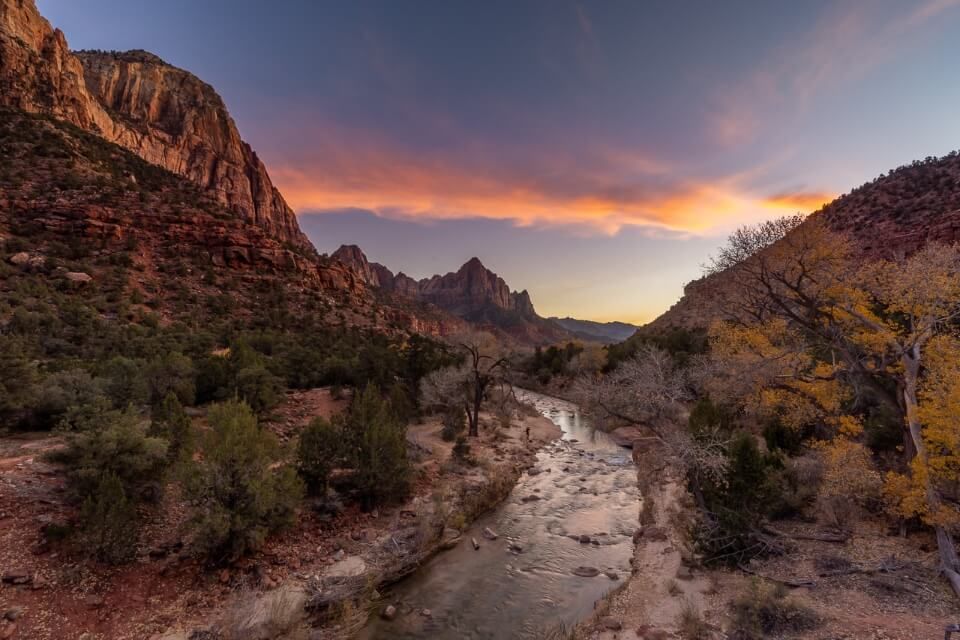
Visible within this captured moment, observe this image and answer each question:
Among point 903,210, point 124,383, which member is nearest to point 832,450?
point 124,383

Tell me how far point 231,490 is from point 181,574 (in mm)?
1697

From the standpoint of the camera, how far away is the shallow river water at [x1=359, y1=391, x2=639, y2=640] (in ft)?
A: 28.3

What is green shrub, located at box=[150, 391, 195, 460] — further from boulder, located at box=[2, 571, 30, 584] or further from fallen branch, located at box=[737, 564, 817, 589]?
fallen branch, located at box=[737, 564, 817, 589]

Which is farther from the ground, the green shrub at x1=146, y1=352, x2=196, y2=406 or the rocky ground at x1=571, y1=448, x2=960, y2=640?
the green shrub at x1=146, y1=352, x2=196, y2=406

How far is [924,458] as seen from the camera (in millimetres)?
7613

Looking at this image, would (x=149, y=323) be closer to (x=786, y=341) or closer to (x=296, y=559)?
(x=296, y=559)

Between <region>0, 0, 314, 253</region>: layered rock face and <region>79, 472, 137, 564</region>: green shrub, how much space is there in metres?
52.0

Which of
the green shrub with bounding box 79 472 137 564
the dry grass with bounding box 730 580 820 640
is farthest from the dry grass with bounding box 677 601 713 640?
the green shrub with bounding box 79 472 137 564

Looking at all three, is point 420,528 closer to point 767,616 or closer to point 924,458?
point 767,616

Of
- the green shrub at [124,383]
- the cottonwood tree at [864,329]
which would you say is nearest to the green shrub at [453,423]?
the green shrub at [124,383]

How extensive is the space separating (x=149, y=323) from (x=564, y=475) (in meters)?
27.8

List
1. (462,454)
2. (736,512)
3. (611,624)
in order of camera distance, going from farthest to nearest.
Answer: (462,454) → (736,512) → (611,624)

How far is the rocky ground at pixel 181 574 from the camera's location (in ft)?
22.0

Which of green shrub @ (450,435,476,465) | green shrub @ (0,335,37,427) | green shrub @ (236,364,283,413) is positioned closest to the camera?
green shrub @ (0,335,37,427)
